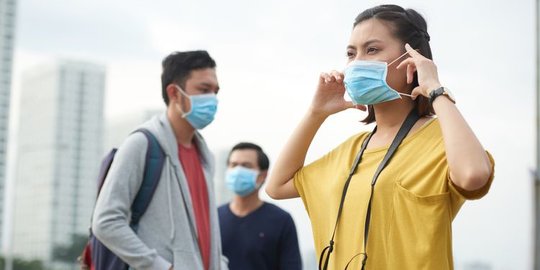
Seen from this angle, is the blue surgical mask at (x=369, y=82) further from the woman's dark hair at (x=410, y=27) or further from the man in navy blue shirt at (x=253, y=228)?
the man in navy blue shirt at (x=253, y=228)

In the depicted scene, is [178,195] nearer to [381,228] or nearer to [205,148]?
[205,148]

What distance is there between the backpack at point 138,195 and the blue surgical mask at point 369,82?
181 cm

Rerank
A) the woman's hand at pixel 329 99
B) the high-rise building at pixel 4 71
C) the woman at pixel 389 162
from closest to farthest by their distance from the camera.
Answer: the woman at pixel 389 162 < the woman's hand at pixel 329 99 < the high-rise building at pixel 4 71

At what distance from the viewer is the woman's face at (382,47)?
2613 mm

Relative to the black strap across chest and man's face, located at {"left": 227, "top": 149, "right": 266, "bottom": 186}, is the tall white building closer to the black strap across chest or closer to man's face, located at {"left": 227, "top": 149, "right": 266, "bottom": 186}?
man's face, located at {"left": 227, "top": 149, "right": 266, "bottom": 186}

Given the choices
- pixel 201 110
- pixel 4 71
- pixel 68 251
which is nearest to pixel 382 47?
pixel 201 110

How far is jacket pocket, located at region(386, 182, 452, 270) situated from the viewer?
235cm

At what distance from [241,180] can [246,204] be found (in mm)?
192

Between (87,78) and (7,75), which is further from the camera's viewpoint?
(87,78)

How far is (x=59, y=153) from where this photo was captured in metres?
55.5

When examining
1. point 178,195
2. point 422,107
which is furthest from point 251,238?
point 422,107

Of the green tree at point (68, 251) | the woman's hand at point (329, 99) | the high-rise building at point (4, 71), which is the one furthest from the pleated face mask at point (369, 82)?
the green tree at point (68, 251)

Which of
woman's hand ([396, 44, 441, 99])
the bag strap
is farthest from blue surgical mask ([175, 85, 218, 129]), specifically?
woman's hand ([396, 44, 441, 99])

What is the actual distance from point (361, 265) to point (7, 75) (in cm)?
3627
